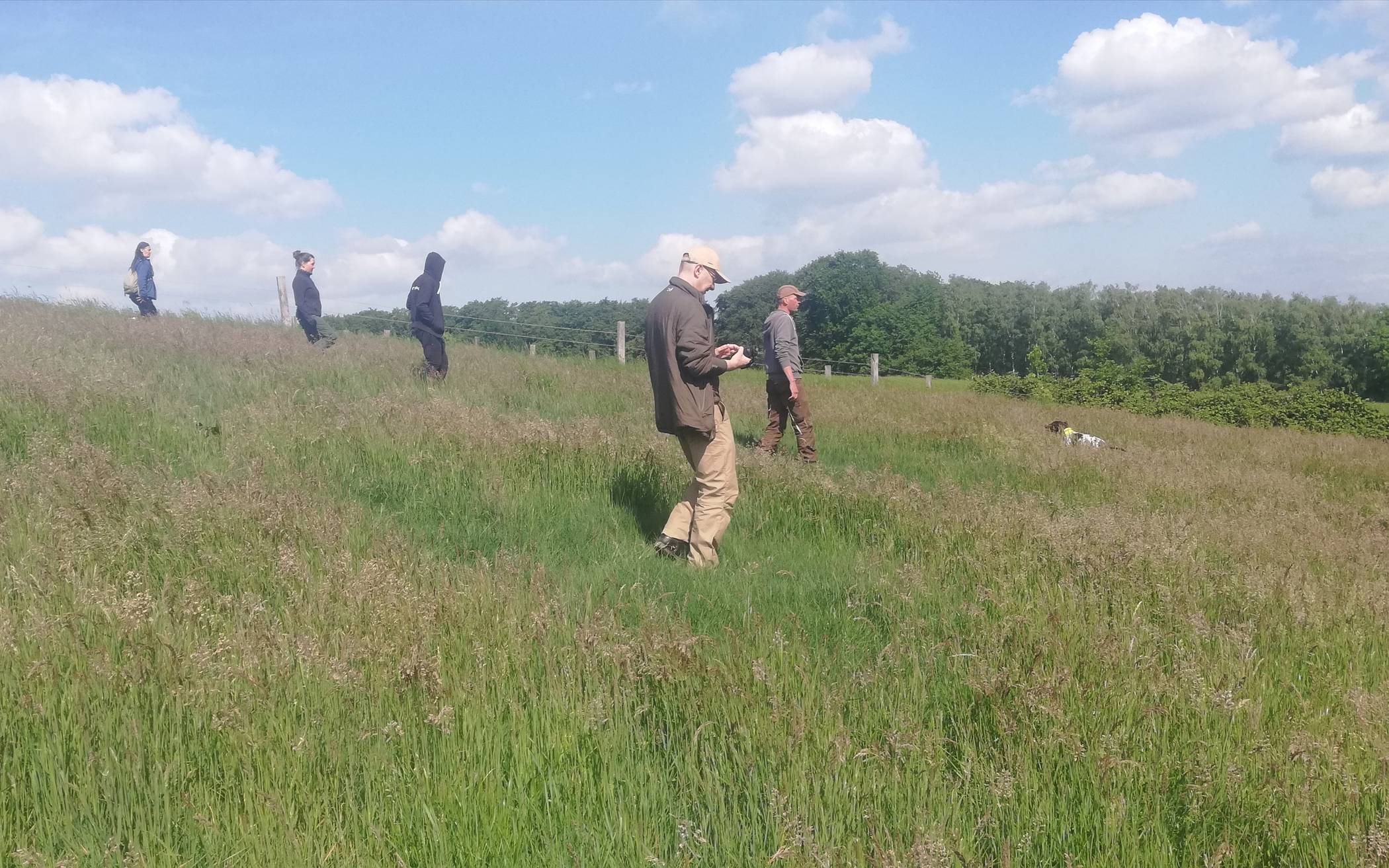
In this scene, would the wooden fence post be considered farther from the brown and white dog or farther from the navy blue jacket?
the brown and white dog

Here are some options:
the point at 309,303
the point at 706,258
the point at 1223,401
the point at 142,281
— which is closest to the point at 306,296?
the point at 309,303

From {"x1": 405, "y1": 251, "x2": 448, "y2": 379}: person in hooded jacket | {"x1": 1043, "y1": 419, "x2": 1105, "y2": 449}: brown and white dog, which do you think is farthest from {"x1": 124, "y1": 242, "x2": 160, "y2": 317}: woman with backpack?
{"x1": 1043, "y1": 419, "x2": 1105, "y2": 449}: brown and white dog

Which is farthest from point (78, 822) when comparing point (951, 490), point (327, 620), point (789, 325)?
point (789, 325)

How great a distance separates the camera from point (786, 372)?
373 inches

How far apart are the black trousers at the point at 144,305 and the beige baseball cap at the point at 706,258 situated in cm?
1415

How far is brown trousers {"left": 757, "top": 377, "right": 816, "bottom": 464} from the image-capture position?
9656 millimetres

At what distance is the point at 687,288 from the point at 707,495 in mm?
1404

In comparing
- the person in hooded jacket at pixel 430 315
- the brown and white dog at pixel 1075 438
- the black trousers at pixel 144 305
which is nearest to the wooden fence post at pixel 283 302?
the black trousers at pixel 144 305

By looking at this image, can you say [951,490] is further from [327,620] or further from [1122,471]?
[327,620]

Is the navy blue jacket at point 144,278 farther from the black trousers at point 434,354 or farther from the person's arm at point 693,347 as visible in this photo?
the person's arm at point 693,347

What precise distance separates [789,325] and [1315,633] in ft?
20.8

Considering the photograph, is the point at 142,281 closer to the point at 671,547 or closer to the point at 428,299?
the point at 428,299

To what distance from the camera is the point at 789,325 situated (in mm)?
9789

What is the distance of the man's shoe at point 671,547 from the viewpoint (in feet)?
19.1
